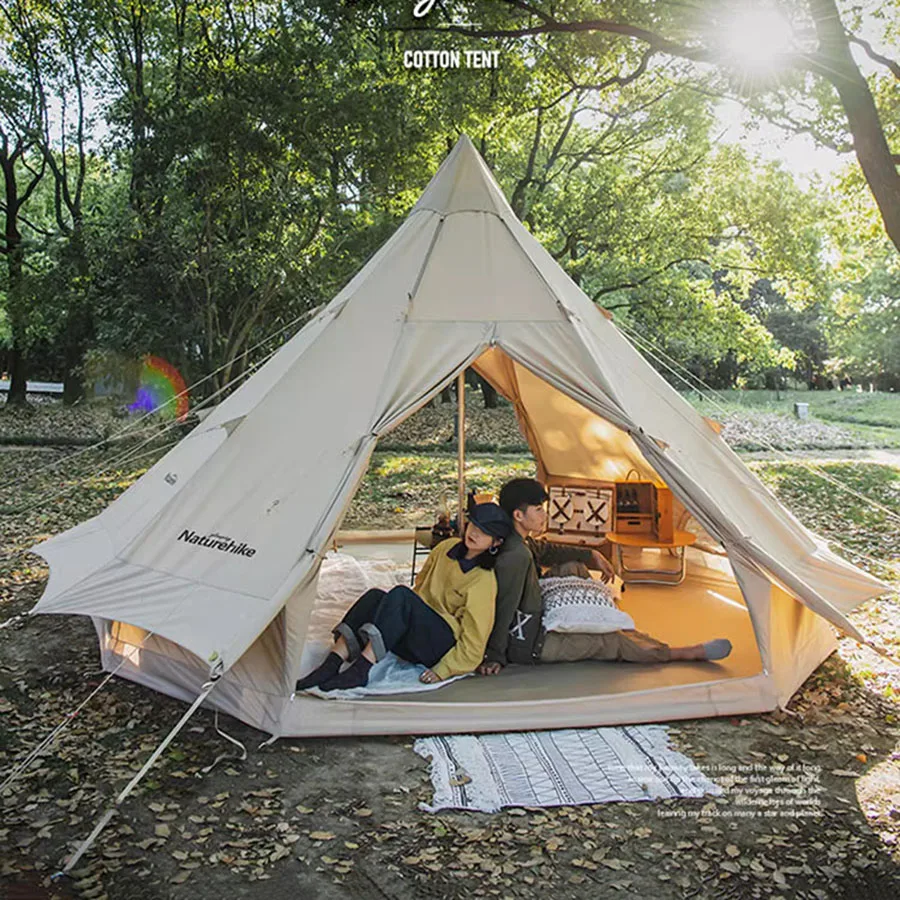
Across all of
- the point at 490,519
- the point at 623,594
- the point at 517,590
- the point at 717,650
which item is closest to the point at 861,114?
the point at 623,594

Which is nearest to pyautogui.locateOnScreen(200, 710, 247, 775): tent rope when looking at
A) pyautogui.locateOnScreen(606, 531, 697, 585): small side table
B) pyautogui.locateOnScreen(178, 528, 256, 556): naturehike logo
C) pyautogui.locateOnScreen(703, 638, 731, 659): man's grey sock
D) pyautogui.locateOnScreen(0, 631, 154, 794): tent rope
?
pyautogui.locateOnScreen(0, 631, 154, 794): tent rope

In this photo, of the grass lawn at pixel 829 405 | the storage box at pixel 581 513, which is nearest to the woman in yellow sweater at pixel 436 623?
the storage box at pixel 581 513

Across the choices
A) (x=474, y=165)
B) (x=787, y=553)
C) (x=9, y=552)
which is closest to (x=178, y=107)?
(x=9, y=552)

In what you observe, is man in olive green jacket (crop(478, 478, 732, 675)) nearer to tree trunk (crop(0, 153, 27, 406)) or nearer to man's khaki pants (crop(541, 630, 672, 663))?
man's khaki pants (crop(541, 630, 672, 663))

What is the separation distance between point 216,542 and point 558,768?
2113 mm

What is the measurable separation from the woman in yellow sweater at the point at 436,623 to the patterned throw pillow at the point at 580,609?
1.42 ft

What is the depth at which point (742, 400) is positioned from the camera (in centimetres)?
2988

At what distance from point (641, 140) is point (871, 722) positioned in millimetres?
15849

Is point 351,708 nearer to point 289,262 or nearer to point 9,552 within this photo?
point 9,552

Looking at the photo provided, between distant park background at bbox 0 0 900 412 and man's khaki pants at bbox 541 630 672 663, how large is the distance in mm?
4298

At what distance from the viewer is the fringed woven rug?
3789 mm

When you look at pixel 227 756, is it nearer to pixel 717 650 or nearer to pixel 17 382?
pixel 717 650

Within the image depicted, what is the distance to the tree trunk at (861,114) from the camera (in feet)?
31.6

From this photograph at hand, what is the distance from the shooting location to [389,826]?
140 inches
